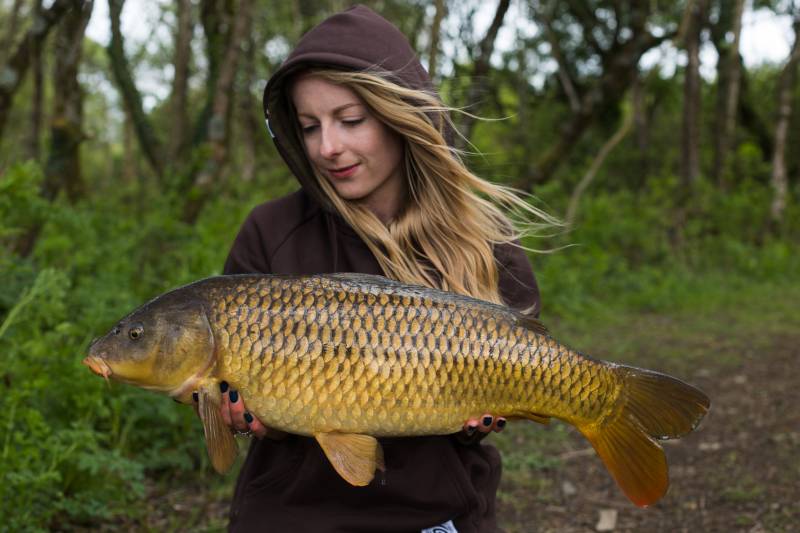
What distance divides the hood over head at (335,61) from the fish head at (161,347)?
0.74m

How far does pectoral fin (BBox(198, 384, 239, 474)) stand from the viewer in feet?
6.89

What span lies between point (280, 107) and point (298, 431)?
118 centimetres

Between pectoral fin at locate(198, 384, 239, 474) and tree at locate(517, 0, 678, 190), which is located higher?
tree at locate(517, 0, 678, 190)

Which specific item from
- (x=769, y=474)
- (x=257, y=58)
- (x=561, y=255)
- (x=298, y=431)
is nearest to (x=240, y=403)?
(x=298, y=431)

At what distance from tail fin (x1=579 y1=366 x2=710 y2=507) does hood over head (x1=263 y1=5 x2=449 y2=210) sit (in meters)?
1.06

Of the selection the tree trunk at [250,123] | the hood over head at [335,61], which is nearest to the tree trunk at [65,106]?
the hood over head at [335,61]

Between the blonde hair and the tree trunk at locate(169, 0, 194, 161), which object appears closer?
the blonde hair

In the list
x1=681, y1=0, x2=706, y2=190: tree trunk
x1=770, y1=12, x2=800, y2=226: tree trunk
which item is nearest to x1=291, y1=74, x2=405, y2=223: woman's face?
x1=681, y1=0, x2=706, y2=190: tree trunk

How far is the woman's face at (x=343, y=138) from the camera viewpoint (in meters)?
2.62

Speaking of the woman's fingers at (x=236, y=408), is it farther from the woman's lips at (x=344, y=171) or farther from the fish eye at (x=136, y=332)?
the woman's lips at (x=344, y=171)

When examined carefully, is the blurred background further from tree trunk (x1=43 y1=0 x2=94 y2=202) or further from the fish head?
the fish head

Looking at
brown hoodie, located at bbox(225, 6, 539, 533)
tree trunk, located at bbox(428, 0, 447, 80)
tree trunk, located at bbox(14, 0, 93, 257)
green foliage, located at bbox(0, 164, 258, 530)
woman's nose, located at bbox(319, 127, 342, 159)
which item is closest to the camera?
brown hoodie, located at bbox(225, 6, 539, 533)

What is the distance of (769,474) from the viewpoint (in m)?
4.38

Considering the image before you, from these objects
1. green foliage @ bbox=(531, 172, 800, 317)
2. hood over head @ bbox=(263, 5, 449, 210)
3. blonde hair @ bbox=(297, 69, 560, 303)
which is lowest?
green foliage @ bbox=(531, 172, 800, 317)
